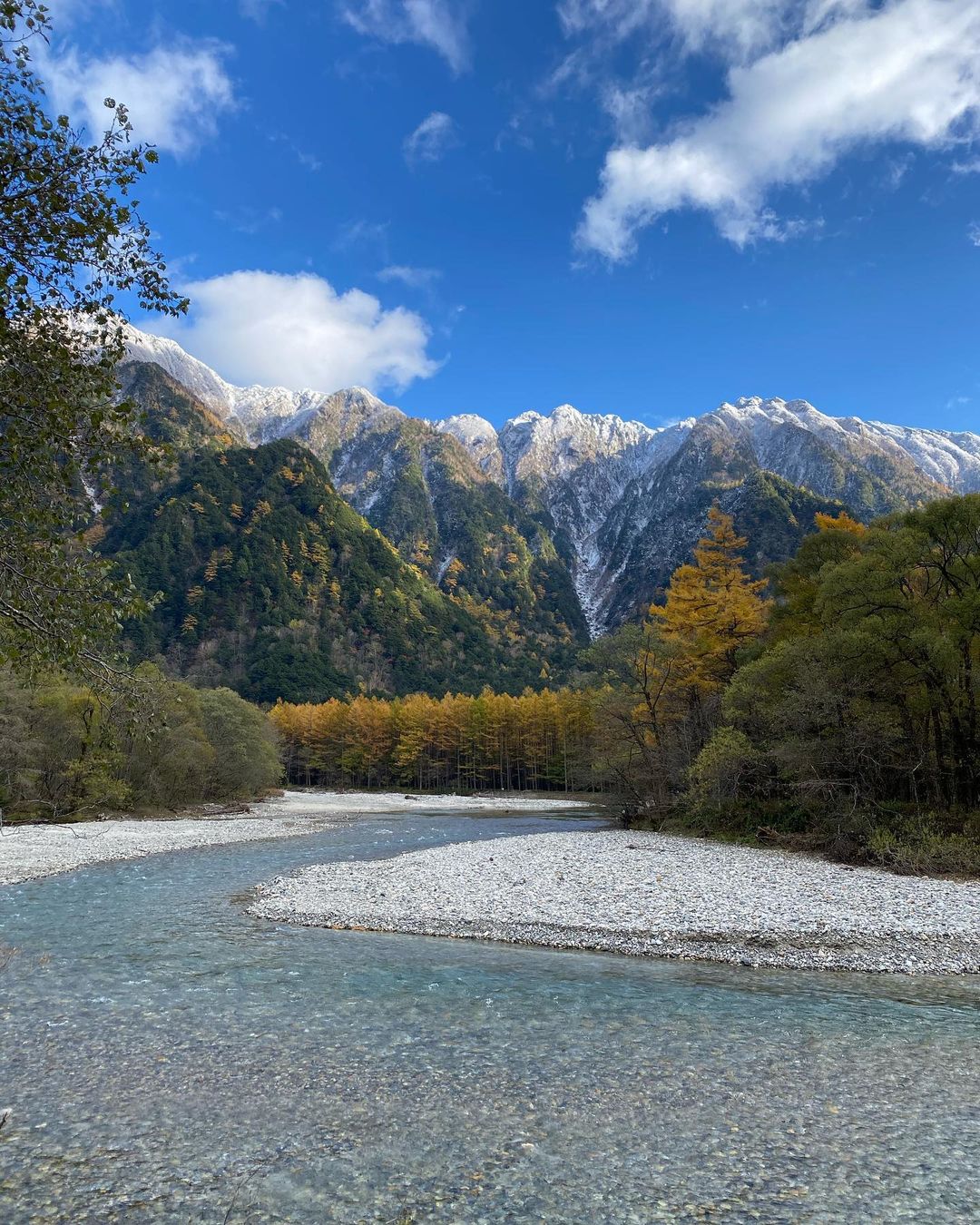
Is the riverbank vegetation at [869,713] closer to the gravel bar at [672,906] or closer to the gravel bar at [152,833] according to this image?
the gravel bar at [672,906]

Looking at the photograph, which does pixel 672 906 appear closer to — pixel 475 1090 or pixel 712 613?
pixel 475 1090

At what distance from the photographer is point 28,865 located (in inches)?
1104

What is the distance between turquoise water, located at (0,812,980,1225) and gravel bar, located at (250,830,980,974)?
1620 millimetres

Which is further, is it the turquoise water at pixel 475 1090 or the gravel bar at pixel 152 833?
the gravel bar at pixel 152 833

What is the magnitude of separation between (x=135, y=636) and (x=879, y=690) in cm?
18837

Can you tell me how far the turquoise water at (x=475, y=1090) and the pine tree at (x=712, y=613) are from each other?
99.0 feet

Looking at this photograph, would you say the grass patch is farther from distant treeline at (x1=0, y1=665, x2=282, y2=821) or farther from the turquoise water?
distant treeline at (x1=0, y1=665, x2=282, y2=821)

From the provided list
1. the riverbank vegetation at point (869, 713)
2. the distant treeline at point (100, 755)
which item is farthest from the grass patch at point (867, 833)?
the distant treeline at point (100, 755)

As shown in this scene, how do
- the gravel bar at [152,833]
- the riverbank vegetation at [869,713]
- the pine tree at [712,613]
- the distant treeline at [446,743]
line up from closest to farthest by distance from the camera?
the riverbank vegetation at [869,713]
the gravel bar at [152,833]
the pine tree at [712,613]
the distant treeline at [446,743]

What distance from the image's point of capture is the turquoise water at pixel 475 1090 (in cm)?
638

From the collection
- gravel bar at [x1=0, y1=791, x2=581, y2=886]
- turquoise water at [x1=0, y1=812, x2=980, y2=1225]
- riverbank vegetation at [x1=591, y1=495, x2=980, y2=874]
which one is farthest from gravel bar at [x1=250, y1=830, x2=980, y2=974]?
gravel bar at [x1=0, y1=791, x2=581, y2=886]

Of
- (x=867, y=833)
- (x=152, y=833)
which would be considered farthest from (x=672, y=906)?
(x=152, y=833)

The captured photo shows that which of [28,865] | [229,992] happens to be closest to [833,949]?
[229,992]

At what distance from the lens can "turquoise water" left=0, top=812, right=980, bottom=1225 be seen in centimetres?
638
